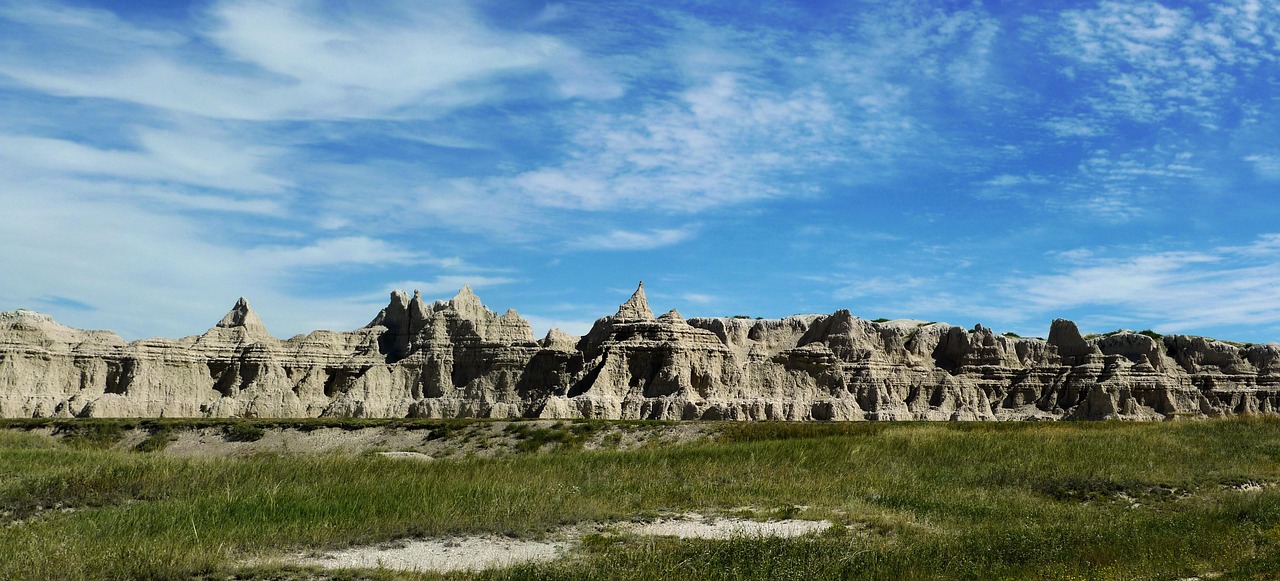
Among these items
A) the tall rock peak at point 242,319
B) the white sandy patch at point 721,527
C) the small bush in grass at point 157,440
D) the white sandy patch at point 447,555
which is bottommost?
the white sandy patch at point 447,555

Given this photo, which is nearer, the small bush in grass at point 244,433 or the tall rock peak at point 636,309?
the small bush in grass at point 244,433

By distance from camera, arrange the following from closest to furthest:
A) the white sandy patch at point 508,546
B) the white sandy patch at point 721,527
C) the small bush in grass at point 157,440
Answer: the white sandy patch at point 508,546
the white sandy patch at point 721,527
the small bush in grass at point 157,440

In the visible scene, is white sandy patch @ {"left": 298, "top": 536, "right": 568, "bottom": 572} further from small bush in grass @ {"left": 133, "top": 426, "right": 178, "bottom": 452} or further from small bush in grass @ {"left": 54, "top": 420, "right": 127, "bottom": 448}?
small bush in grass @ {"left": 54, "top": 420, "right": 127, "bottom": 448}

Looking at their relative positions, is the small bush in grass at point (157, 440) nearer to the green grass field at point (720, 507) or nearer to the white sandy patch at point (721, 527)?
the green grass field at point (720, 507)

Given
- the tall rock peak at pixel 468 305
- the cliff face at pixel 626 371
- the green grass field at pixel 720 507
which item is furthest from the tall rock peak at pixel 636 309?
the green grass field at pixel 720 507

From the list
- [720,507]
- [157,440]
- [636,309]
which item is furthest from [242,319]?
[720,507]

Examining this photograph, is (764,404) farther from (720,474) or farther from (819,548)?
(819,548)

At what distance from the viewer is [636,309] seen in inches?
3698

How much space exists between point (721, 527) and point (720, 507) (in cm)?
197

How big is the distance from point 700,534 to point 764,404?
69.6 metres

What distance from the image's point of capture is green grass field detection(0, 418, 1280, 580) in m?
14.5

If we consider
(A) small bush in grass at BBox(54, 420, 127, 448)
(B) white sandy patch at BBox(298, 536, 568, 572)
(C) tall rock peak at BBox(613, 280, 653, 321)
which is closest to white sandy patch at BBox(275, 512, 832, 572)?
(B) white sandy patch at BBox(298, 536, 568, 572)

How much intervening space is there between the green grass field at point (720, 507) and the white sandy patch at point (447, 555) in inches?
17.8

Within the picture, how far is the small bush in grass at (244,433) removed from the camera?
5247 centimetres
